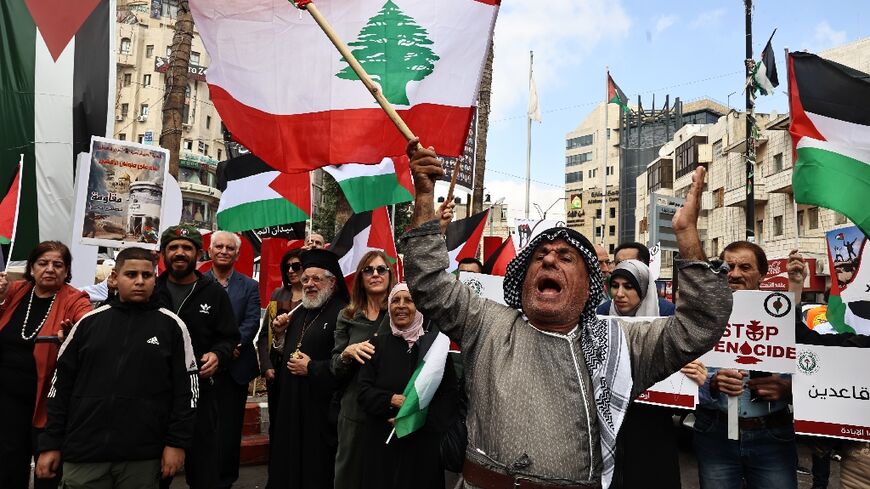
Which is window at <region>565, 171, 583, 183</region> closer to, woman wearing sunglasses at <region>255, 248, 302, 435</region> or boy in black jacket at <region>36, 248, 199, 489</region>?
woman wearing sunglasses at <region>255, 248, 302, 435</region>

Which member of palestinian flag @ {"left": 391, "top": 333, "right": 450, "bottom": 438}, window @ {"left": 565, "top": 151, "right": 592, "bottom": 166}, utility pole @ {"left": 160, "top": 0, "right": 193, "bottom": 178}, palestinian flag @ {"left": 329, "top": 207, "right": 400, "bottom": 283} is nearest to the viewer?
palestinian flag @ {"left": 391, "top": 333, "right": 450, "bottom": 438}

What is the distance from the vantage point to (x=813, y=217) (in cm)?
3016

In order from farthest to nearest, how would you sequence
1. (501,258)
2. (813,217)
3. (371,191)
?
(813,217) < (501,258) < (371,191)

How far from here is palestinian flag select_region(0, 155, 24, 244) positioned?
4715mm

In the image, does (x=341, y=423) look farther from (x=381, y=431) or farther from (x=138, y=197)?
(x=138, y=197)

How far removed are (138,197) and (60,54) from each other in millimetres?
1208

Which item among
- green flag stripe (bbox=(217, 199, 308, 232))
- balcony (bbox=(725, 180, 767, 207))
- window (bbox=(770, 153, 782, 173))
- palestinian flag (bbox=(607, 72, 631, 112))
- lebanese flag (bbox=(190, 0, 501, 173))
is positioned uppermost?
palestinian flag (bbox=(607, 72, 631, 112))

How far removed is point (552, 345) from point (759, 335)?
62.2 inches

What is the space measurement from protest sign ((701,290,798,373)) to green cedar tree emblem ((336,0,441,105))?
7.69ft

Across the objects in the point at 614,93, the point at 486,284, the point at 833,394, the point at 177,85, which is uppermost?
the point at 614,93

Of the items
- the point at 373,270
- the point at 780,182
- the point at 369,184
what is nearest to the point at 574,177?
the point at 780,182

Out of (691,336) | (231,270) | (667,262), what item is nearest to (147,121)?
(667,262)

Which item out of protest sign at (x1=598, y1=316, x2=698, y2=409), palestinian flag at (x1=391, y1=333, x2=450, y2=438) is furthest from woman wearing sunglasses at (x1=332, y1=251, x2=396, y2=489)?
protest sign at (x1=598, y1=316, x2=698, y2=409)

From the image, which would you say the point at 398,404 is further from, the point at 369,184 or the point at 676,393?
the point at 369,184
